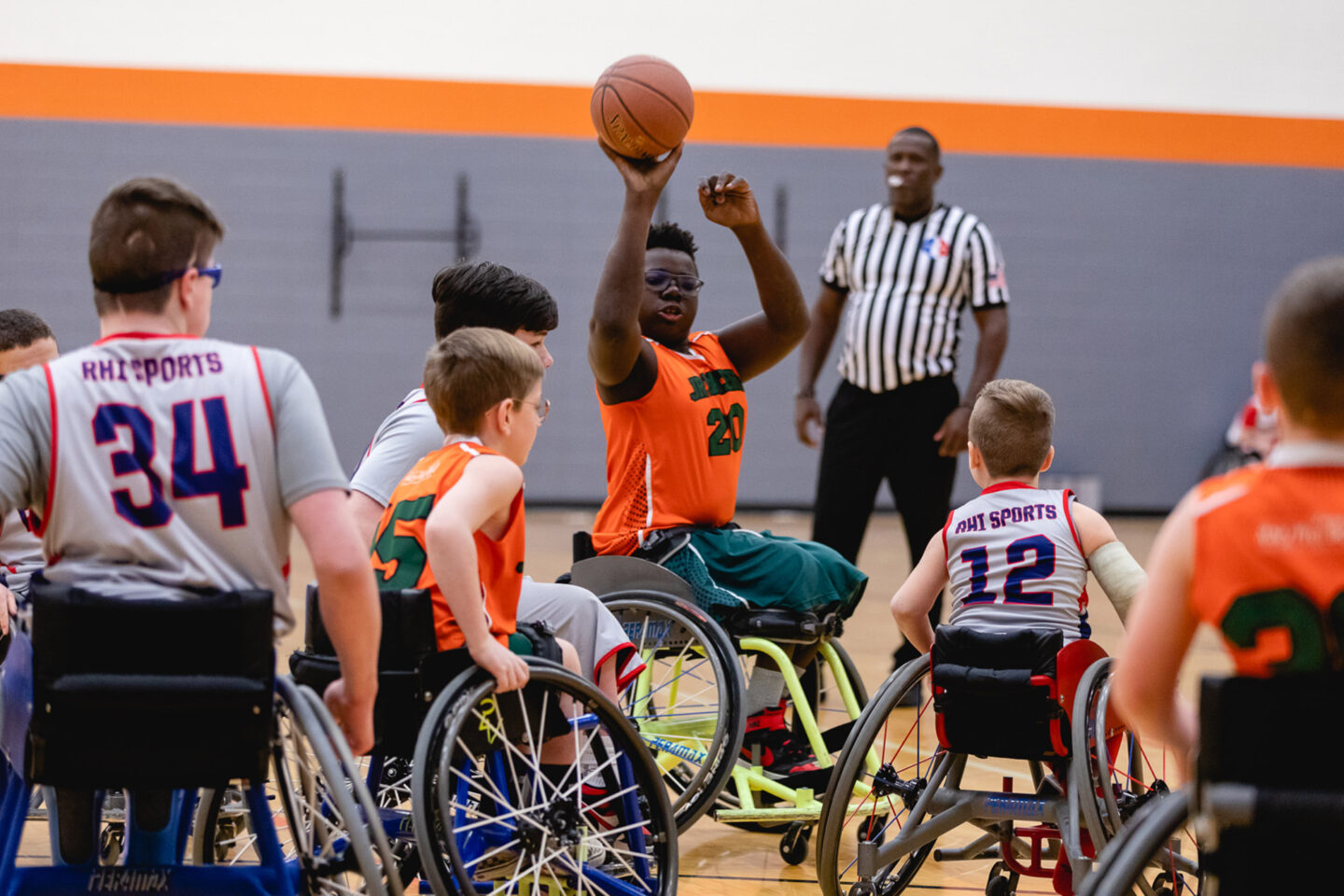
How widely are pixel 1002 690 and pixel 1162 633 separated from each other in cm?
84

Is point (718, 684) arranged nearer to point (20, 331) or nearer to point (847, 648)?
point (20, 331)

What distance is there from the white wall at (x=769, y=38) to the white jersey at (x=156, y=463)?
266 inches

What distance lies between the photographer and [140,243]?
1557 mm

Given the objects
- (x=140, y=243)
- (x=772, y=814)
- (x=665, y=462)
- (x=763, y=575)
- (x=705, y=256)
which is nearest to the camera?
(x=140, y=243)

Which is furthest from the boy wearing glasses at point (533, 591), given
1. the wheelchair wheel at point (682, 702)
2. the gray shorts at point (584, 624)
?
the wheelchair wheel at point (682, 702)

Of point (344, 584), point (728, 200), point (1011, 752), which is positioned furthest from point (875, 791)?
point (728, 200)

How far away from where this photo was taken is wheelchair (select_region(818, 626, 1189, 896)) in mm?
2012

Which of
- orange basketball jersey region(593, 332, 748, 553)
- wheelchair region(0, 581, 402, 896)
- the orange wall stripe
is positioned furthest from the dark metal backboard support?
wheelchair region(0, 581, 402, 896)

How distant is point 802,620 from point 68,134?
7.44 m

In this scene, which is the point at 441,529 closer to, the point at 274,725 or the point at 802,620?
the point at 274,725

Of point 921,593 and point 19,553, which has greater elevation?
point 921,593

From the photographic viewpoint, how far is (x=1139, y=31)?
26.4 ft

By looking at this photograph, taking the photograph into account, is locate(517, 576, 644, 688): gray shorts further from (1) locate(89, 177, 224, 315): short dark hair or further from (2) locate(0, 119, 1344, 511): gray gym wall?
(2) locate(0, 119, 1344, 511): gray gym wall

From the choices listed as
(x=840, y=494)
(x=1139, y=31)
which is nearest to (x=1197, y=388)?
(x=1139, y=31)
